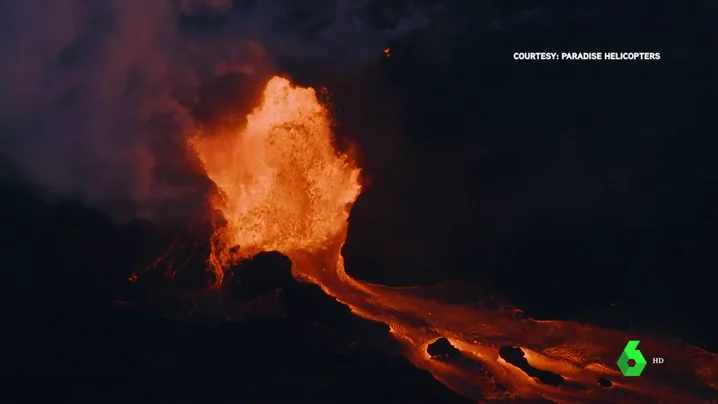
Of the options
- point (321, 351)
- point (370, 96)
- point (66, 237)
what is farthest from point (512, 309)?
point (66, 237)

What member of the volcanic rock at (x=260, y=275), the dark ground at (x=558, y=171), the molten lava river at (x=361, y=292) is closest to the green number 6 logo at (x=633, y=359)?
the molten lava river at (x=361, y=292)

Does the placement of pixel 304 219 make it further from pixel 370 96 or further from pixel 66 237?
pixel 66 237

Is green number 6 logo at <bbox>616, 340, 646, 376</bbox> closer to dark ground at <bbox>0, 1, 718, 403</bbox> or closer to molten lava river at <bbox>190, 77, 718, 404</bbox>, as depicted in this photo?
molten lava river at <bbox>190, 77, 718, 404</bbox>

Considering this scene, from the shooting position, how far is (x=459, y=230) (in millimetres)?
21219

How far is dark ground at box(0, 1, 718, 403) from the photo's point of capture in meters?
20.6

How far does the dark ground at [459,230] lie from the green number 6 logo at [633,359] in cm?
84

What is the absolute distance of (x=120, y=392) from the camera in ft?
68.2

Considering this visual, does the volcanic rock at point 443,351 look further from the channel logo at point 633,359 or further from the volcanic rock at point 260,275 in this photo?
the channel logo at point 633,359

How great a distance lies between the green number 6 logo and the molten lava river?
0.57 feet

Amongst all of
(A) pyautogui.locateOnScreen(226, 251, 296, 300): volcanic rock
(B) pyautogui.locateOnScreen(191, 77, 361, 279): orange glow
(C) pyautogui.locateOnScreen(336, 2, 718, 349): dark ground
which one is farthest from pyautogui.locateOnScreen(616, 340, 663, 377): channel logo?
(A) pyautogui.locateOnScreen(226, 251, 296, 300): volcanic rock

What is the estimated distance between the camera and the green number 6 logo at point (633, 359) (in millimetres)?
20406

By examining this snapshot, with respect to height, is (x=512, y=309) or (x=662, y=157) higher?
(x=662, y=157)

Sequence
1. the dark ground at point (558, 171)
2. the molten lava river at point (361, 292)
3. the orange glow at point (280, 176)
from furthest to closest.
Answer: the orange glow at point (280, 176), the dark ground at point (558, 171), the molten lava river at point (361, 292)

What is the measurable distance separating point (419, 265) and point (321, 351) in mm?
3842
